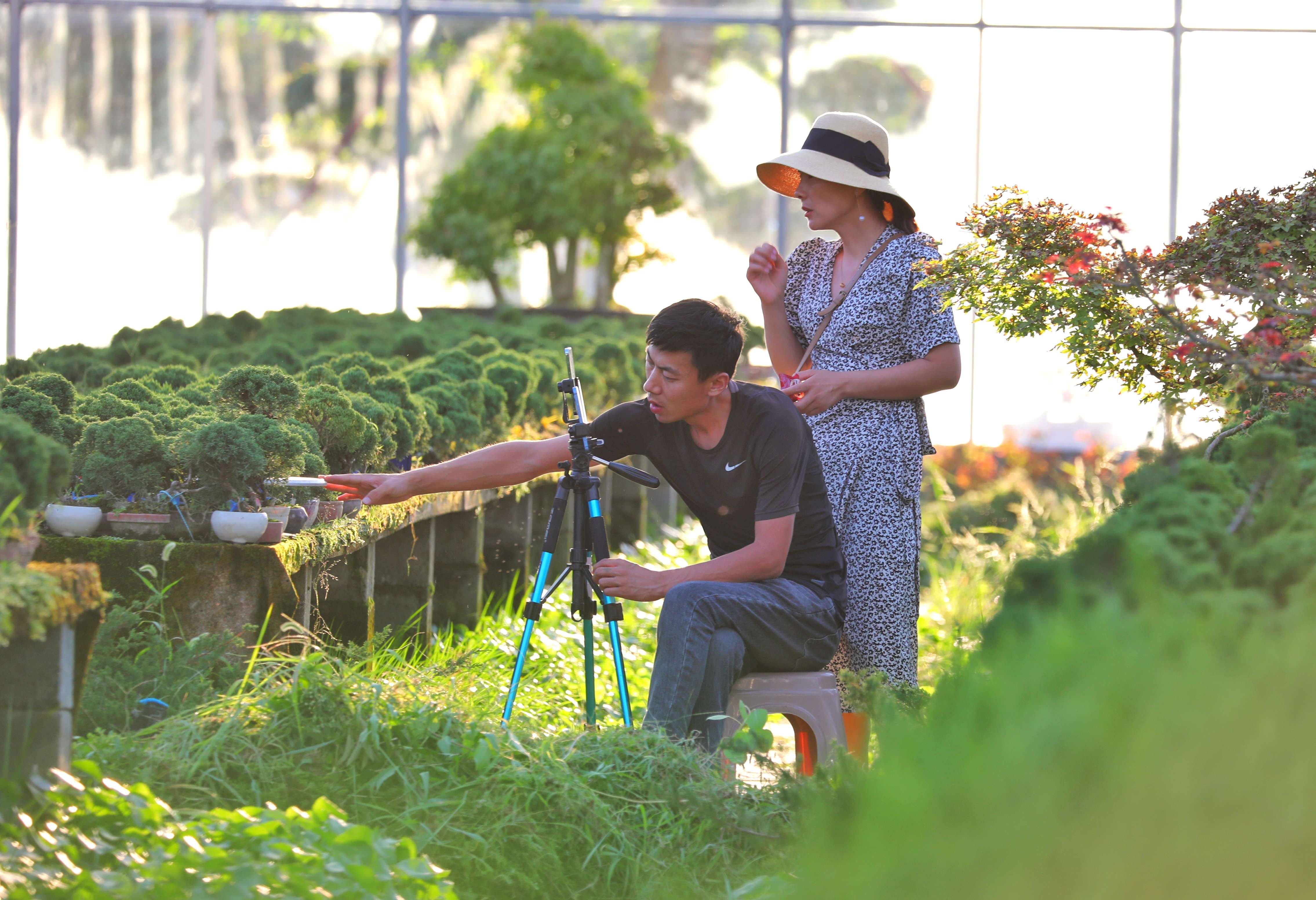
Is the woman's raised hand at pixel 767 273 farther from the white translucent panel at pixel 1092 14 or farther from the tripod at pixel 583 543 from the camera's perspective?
the white translucent panel at pixel 1092 14

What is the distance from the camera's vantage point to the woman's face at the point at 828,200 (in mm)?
3285

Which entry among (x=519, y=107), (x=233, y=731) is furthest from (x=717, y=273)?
(x=233, y=731)

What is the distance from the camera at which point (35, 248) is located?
33.2 ft

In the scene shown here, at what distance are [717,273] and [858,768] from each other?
866 cm

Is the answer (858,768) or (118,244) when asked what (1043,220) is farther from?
(118,244)

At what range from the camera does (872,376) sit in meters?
3.19

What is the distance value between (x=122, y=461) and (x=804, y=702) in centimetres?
155

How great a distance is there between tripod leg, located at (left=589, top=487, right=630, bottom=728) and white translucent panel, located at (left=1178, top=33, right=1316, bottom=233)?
8.21m

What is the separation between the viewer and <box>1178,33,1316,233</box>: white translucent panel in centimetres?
995

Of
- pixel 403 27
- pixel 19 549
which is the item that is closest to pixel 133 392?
pixel 19 549

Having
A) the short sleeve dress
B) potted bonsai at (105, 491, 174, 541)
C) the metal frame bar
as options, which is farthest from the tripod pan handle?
the metal frame bar

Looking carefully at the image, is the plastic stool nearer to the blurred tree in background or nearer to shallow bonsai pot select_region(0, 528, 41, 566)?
shallow bonsai pot select_region(0, 528, 41, 566)

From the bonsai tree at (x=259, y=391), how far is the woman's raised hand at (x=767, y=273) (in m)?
1.15

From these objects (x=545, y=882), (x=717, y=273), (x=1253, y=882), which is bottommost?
(x=545, y=882)
